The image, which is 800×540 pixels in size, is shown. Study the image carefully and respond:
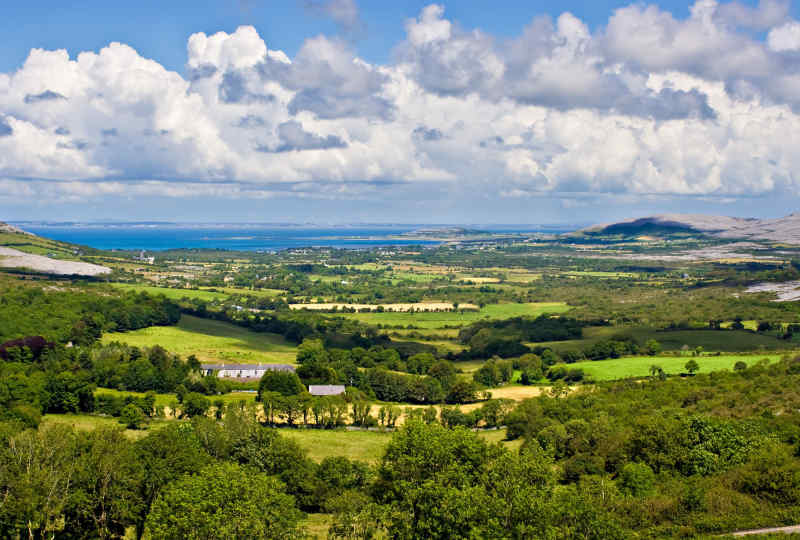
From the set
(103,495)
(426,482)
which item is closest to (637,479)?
(426,482)

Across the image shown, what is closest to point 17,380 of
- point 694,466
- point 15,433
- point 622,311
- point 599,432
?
point 15,433

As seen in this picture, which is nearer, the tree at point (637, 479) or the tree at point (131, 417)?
the tree at point (637, 479)

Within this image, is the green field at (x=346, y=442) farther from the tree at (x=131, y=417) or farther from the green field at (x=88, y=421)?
the tree at (x=131, y=417)

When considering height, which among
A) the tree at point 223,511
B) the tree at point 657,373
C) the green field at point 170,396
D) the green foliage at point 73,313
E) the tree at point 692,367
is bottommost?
the green field at point 170,396

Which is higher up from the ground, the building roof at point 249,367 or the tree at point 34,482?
the tree at point 34,482

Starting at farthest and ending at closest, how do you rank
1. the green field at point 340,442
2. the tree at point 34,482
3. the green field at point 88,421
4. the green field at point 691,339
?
the green field at point 691,339 < the green field at point 88,421 < the green field at point 340,442 < the tree at point 34,482

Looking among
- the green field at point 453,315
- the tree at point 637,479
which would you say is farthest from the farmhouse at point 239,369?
the tree at point 637,479
